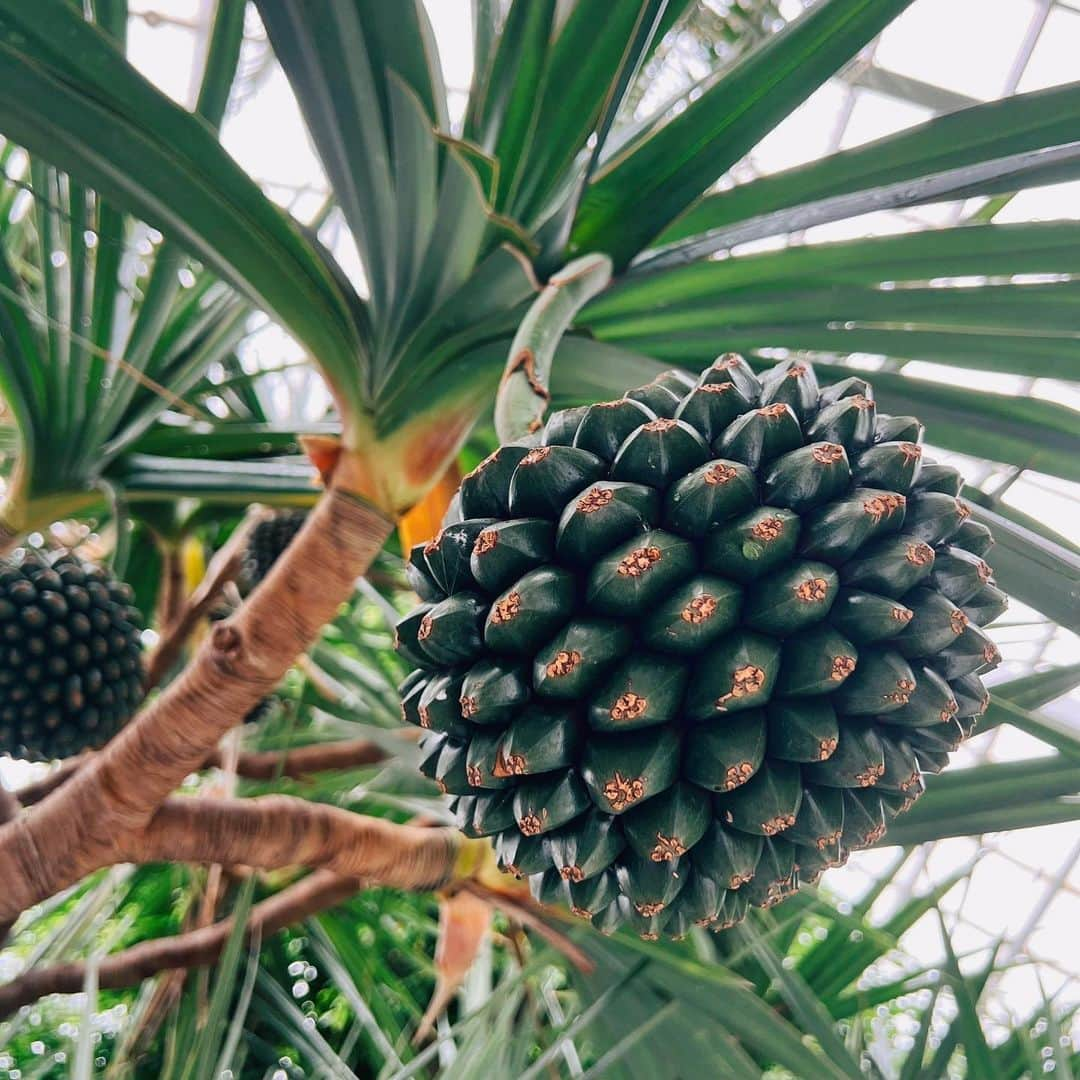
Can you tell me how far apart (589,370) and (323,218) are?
55 centimetres

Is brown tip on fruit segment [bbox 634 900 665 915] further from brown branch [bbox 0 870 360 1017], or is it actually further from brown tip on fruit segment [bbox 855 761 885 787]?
brown branch [bbox 0 870 360 1017]

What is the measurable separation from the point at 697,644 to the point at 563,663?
0.07 meters

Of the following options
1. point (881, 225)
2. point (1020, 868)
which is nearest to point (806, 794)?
point (881, 225)

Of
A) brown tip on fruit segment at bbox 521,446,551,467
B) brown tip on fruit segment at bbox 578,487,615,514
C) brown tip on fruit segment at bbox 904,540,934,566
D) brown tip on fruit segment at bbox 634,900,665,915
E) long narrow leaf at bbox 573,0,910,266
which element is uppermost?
long narrow leaf at bbox 573,0,910,266

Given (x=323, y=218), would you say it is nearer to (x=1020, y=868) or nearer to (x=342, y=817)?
(x=342, y=817)

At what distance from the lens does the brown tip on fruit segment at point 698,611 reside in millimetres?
461

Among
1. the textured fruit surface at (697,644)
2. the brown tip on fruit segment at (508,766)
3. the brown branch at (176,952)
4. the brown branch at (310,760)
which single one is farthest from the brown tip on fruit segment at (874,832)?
the brown branch at (310,760)

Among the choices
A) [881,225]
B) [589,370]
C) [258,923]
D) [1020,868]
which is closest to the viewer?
[589,370]

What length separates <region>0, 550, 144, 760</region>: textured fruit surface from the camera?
0.93 m

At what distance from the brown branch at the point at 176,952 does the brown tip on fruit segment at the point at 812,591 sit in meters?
0.63

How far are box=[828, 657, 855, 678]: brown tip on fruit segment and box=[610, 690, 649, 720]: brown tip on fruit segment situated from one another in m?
0.10

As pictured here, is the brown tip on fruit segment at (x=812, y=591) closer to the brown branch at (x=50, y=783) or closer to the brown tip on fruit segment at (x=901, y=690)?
the brown tip on fruit segment at (x=901, y=690)

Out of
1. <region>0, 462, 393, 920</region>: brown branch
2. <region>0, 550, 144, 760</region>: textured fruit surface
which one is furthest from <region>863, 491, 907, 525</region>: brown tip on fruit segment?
<region>0, 550, 144, 760</region>: textured fruit surface

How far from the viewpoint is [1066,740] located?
599mm
